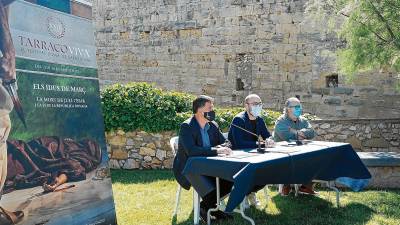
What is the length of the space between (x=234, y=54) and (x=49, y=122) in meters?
8.72

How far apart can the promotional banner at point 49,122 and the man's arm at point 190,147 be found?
2.72 feet

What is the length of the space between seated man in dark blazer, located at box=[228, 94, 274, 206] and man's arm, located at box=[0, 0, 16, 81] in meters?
2.59

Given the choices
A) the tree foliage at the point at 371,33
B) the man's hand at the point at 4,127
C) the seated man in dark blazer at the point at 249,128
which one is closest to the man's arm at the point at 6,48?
the man's hand at the point at 4,127

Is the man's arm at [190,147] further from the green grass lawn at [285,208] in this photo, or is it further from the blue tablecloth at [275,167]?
the green grass lawn at [285,208]

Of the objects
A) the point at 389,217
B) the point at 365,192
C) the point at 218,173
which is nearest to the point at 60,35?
the point at 218,173

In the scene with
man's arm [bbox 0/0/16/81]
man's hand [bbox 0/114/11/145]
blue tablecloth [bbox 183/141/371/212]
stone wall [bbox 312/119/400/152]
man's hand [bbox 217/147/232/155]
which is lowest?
stone wall [bbox 312/119/400/152]

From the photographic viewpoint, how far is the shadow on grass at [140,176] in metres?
7.31

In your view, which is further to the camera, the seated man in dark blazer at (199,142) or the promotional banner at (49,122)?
the seated man in dark blazer at (199,142)

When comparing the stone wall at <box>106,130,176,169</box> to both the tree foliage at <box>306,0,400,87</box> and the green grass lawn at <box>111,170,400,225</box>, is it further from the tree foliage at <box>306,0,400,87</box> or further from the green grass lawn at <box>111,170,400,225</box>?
the tree foliage at <box>306,0,400,87</box>

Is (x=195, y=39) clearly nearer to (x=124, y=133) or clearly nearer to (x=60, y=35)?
(x=124, y=133)

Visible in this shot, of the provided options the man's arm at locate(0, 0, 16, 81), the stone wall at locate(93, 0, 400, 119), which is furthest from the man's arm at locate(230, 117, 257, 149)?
the stone wall at locate(93, 0, 400, 119)

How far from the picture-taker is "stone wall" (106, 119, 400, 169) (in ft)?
27.6

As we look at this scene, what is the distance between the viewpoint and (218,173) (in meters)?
4.27

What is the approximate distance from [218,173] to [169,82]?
8944 mm
